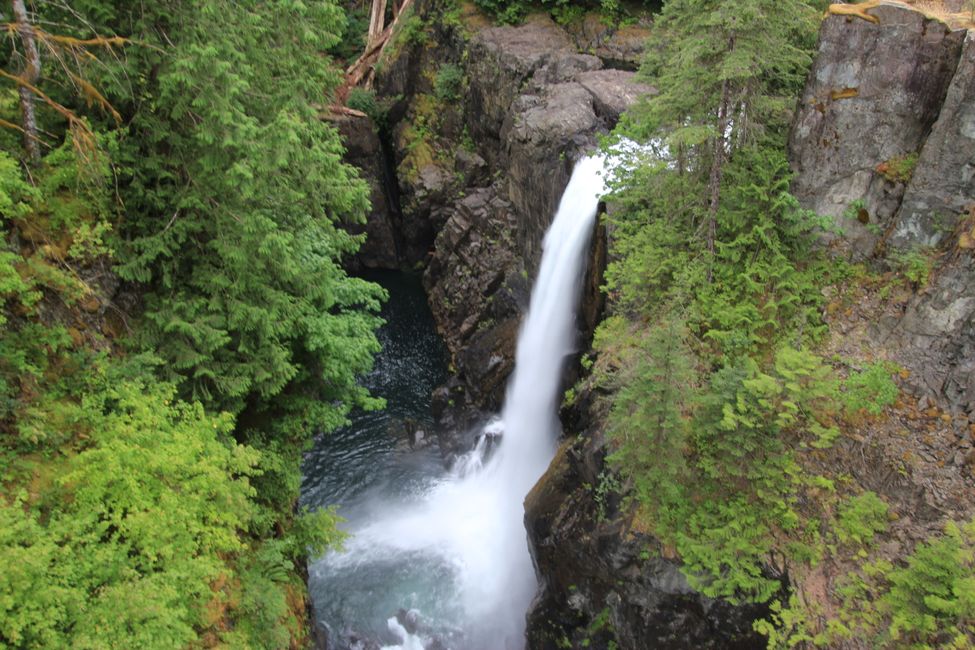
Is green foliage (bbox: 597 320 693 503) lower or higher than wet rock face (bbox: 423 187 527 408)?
higher

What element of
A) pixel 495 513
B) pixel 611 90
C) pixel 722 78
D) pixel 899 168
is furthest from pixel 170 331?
pixel 611 90

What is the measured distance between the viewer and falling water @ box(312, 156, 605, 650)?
14148 millimetres

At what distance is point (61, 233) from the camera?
880 centimetres

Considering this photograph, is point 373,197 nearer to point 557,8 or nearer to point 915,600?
point 557,8

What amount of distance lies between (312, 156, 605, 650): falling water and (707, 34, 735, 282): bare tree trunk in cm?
471

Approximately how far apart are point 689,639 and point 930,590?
371 centimetres

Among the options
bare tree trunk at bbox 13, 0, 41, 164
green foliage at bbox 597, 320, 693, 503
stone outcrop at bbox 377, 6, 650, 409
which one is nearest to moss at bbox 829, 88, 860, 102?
green foliage at bbox 597, 320, 693, 503

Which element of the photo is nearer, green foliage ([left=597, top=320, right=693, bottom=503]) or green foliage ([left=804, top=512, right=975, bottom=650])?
green foliage ([left=804, top=512, right=975, bottom=650])

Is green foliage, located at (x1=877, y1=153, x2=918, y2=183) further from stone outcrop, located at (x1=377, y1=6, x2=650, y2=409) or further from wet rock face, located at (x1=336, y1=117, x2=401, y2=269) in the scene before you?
wet rock face, located at (x1=336, y1=117, x2=401, y2=269)

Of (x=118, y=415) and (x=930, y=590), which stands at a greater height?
(x=118, y=415)

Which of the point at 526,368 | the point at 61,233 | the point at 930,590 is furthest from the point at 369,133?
the point at 930,590

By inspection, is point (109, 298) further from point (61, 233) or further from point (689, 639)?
point (689, 639)

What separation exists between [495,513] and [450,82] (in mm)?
18863

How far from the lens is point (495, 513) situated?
1669 cm
